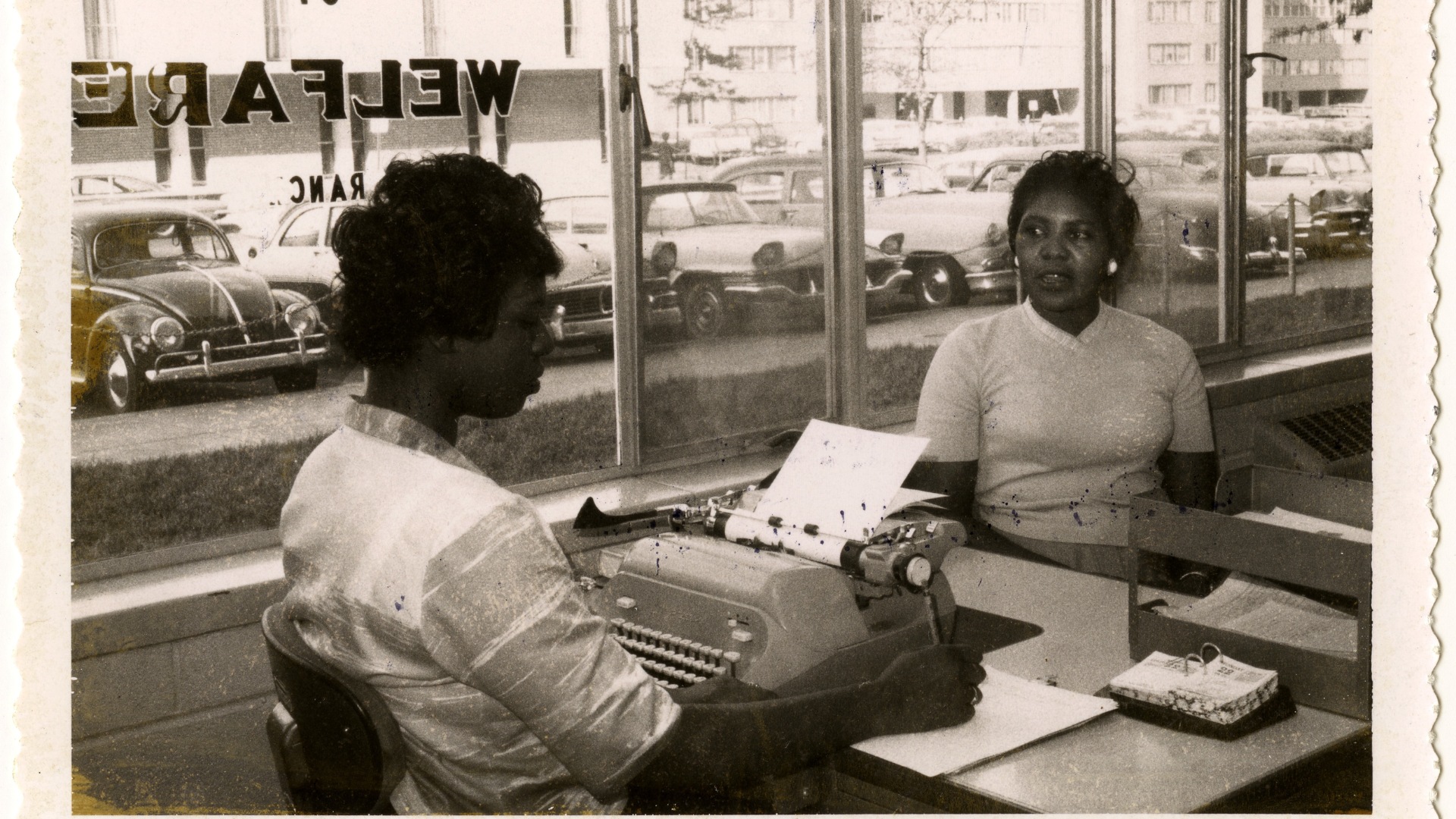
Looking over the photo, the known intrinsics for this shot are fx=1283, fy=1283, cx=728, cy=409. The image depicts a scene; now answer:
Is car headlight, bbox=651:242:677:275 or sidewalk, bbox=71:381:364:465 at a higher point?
car headlight, bbox=651:242:677:275

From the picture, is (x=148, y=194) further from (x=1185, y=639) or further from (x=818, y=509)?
(x=1185, y=639)

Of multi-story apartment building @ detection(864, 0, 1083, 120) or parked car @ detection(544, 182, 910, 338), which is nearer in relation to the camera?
parked car @ detection(544, 182, 910, 338)

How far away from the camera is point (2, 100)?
1672mm

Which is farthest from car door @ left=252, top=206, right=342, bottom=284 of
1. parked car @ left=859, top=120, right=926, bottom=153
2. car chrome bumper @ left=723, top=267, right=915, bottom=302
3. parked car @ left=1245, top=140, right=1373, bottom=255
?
parked car @ left=1245, top=140, right=1373, bottom=255

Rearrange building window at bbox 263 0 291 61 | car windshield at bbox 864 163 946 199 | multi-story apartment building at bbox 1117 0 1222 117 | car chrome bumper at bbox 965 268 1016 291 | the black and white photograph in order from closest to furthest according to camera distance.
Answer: the black and white photograph < building window at bbox 263 0 291 61 < car windshield at bbox 864 163 946 199 < car chrome bumper at bbox 965 268 1016 291 < multi-story apartment building at bbox 1117 0 1222 117

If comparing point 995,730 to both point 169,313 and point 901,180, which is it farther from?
point 901,180

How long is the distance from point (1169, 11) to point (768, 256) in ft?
7.53

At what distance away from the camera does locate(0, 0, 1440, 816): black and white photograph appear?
1.54 meters

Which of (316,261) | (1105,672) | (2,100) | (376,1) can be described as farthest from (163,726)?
(1105,672)

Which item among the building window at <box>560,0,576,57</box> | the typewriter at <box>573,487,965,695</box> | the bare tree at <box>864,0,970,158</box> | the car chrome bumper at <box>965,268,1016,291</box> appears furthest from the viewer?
the car chrome bumper at <box>965,268,1016,291</box>

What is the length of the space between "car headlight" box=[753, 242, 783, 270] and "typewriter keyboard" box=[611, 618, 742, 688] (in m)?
1.81

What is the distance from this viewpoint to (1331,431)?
436 cm

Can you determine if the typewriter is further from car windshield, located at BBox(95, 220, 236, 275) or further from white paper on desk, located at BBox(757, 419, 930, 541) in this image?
car windshield, located at BBox(95, 220, 236, 275)

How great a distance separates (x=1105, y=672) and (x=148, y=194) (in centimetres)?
195
